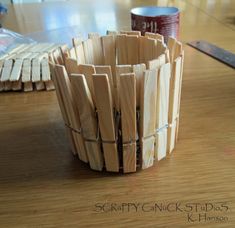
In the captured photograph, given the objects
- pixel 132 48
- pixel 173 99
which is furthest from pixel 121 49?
pixel 173 99

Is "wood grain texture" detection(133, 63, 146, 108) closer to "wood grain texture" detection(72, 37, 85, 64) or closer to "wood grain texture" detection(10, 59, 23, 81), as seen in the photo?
"wood grain texture" detection(72, 37, 85, 64)

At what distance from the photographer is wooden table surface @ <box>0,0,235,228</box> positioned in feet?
1.19

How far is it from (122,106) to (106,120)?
0.03 meters

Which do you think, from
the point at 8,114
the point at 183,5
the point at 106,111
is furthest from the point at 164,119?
the point at 183,5

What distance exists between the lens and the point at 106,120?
0.38 meters

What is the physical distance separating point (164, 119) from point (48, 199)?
18cm

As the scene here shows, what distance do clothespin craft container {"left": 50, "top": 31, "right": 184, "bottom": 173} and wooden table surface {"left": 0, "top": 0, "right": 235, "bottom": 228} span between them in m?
0.03

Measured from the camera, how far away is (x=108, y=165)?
1.37 ft

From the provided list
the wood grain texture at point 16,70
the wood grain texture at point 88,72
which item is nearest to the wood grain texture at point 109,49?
the wood grain texture at point 88,72

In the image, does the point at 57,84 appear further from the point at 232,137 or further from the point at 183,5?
the point at 183,5

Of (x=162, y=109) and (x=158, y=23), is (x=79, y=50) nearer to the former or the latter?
(x=162, y=109)

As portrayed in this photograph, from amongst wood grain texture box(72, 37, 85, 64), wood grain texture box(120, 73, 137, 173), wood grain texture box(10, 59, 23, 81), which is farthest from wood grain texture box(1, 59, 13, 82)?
wood grain texture box(120, 73, 137, 173)

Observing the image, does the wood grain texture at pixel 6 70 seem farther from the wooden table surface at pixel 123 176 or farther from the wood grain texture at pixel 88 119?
the wood grain texture at pixel 88 119

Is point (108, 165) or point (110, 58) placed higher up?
point (110, 58)
